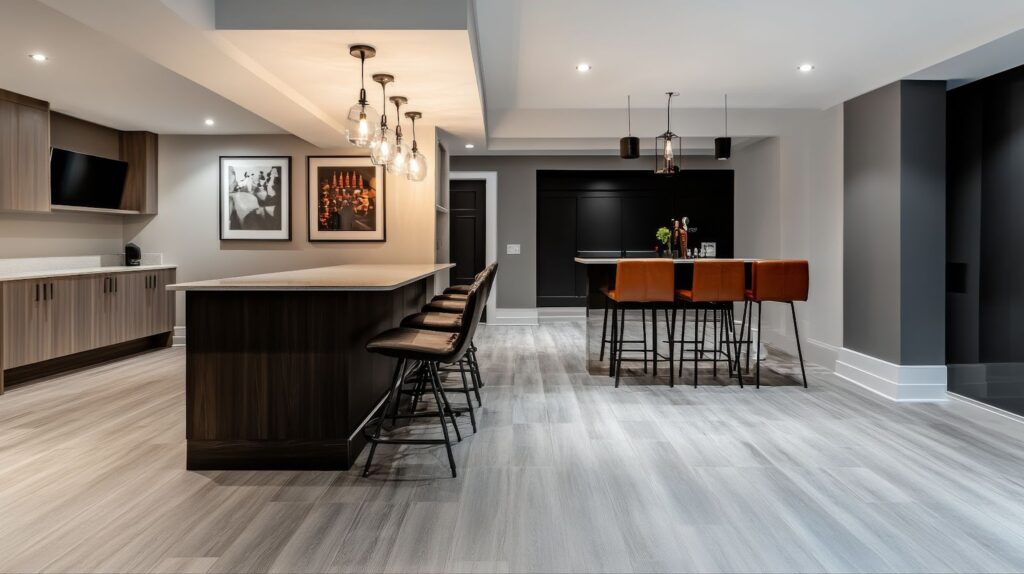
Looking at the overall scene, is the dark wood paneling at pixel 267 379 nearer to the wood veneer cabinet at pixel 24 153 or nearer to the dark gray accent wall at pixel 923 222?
the wood veneer cabinet at pixel 24 153

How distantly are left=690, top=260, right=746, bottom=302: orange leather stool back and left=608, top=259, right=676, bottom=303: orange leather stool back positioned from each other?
0.23 meters

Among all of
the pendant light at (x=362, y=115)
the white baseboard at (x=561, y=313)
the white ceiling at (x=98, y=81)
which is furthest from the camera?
the white baseboard at (x=561, y=313)

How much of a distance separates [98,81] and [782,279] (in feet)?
18.2

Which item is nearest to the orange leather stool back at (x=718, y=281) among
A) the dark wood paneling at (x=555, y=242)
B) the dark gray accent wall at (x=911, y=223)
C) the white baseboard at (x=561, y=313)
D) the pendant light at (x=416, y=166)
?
the dark gray accent wall at (x=911, y=223)

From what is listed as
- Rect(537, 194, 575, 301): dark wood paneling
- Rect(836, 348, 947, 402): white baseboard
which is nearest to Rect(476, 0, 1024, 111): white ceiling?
Rect(836, 348, 947, 402): white baseboard

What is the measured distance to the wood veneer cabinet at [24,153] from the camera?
459 cm

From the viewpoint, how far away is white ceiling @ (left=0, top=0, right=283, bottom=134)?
3312mm

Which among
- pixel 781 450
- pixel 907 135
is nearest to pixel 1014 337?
pixel 907 135

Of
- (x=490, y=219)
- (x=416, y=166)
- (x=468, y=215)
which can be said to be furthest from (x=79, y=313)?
(x=490, y=219)

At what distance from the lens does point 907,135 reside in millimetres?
4211

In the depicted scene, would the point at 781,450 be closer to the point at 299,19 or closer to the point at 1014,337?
the point at 1014,337

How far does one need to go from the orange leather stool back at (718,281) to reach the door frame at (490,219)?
13.5 feet

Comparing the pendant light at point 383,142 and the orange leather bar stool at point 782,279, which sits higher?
the pendant light at point 383,142

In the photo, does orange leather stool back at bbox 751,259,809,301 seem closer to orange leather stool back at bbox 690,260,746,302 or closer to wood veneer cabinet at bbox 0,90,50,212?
orange leather stool back at bbox 690,260,746,302
